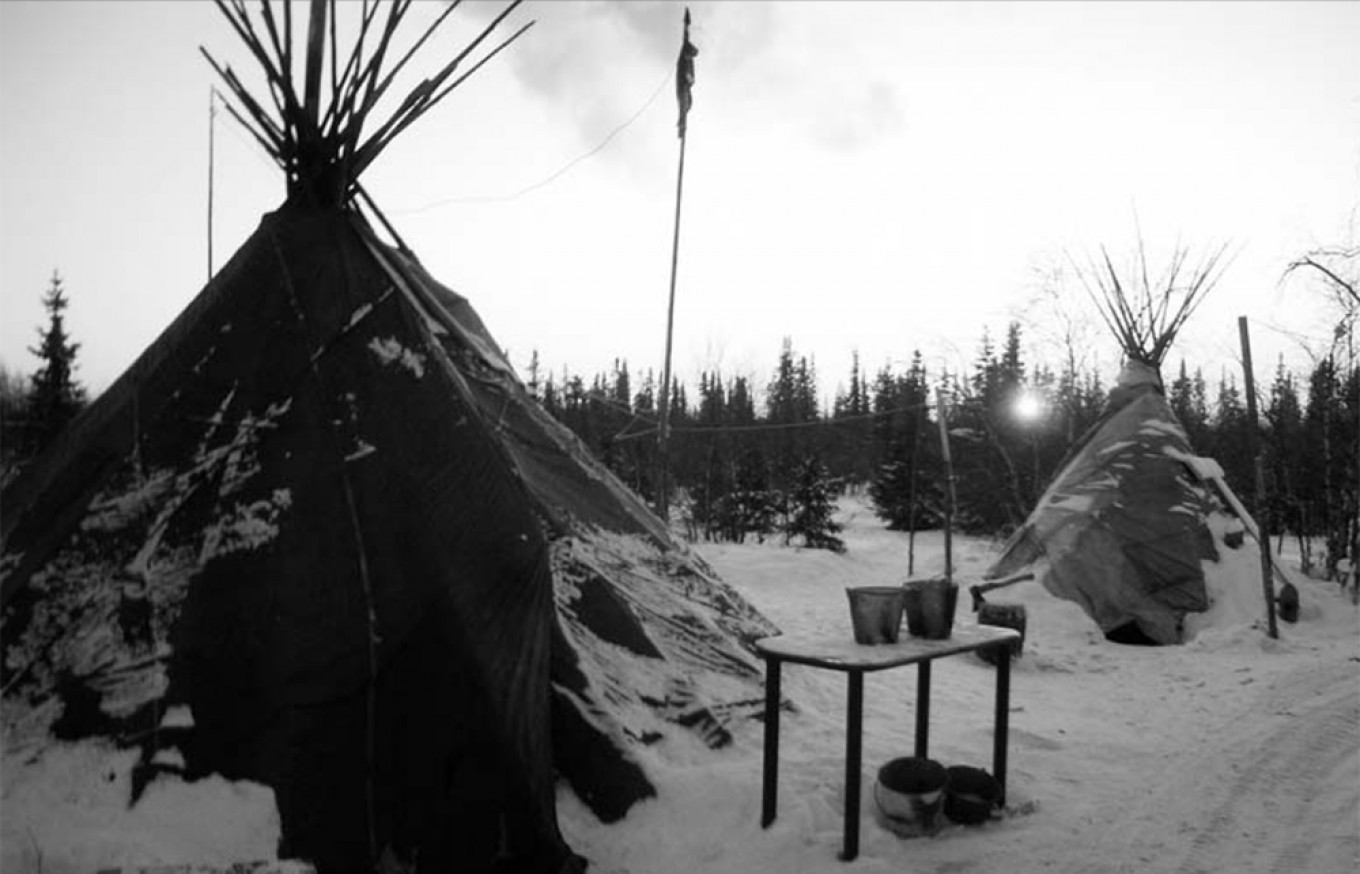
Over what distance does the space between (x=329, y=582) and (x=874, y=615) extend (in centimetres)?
218

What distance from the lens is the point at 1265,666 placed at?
7.34m

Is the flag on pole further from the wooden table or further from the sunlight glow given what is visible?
the sunlight glow

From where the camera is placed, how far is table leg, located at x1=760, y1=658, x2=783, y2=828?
142 inches

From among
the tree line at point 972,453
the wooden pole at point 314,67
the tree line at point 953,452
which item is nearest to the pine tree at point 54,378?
the tree line at point 953,452

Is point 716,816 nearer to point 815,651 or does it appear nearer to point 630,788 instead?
point 630,788

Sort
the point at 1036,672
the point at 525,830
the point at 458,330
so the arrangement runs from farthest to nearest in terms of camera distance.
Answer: the point at 1036,672 → the point at 458,330 → the point at 525,830

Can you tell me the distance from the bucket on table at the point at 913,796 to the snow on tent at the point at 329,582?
94cm

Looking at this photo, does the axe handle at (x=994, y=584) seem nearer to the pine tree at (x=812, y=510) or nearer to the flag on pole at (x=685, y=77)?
the flag on pole at (x=685, y=77)

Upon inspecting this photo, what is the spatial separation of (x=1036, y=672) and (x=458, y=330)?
17.7 feet

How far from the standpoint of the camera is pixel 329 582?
11.4 ft

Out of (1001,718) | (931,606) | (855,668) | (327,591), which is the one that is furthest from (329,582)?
(1001,718)

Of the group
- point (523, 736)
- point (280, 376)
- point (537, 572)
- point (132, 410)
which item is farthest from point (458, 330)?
point (523, 736)

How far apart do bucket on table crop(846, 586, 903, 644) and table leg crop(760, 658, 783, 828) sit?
1.22ft

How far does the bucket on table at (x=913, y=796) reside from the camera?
354 centimetres
